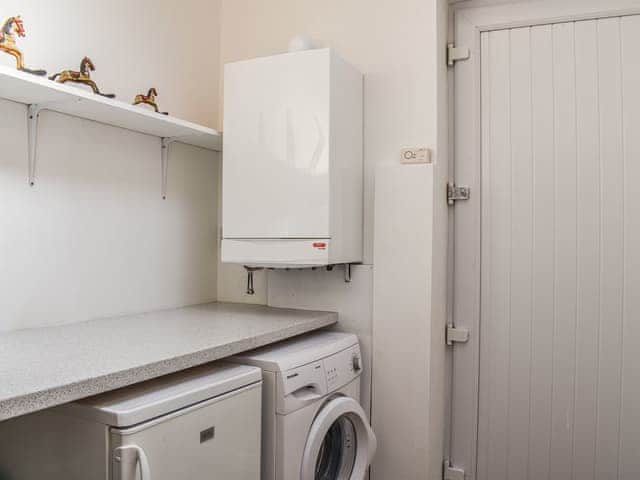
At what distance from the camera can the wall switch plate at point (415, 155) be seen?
2115mm

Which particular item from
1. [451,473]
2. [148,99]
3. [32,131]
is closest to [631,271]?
[451,473]

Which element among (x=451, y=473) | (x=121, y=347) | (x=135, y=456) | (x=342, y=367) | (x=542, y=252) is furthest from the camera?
(x=451, y=473)

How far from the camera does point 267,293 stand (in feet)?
8.08

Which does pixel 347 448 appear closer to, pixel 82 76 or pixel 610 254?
pixel 610 254

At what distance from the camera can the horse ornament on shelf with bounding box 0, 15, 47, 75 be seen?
1.52 meters

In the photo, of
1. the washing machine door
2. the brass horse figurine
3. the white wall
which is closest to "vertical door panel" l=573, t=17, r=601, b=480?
the washing machine door

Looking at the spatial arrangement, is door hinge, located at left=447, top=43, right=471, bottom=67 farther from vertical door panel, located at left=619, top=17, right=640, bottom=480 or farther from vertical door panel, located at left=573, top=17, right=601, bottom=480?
vertical door panel, located at left=619, top=17, right=640, bottom=480

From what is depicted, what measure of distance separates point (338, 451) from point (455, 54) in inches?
71.3

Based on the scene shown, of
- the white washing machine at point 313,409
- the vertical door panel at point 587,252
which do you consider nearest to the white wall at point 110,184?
the white washing machine at point 313,409

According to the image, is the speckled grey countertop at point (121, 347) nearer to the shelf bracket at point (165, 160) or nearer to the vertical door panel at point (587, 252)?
the shelf bracket at point (165, 160)

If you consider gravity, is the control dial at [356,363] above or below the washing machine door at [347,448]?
above

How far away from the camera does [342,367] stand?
6.40ft

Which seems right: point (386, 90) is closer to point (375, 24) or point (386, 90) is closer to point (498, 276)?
point (375, 24)

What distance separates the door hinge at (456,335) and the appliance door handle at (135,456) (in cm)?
152
